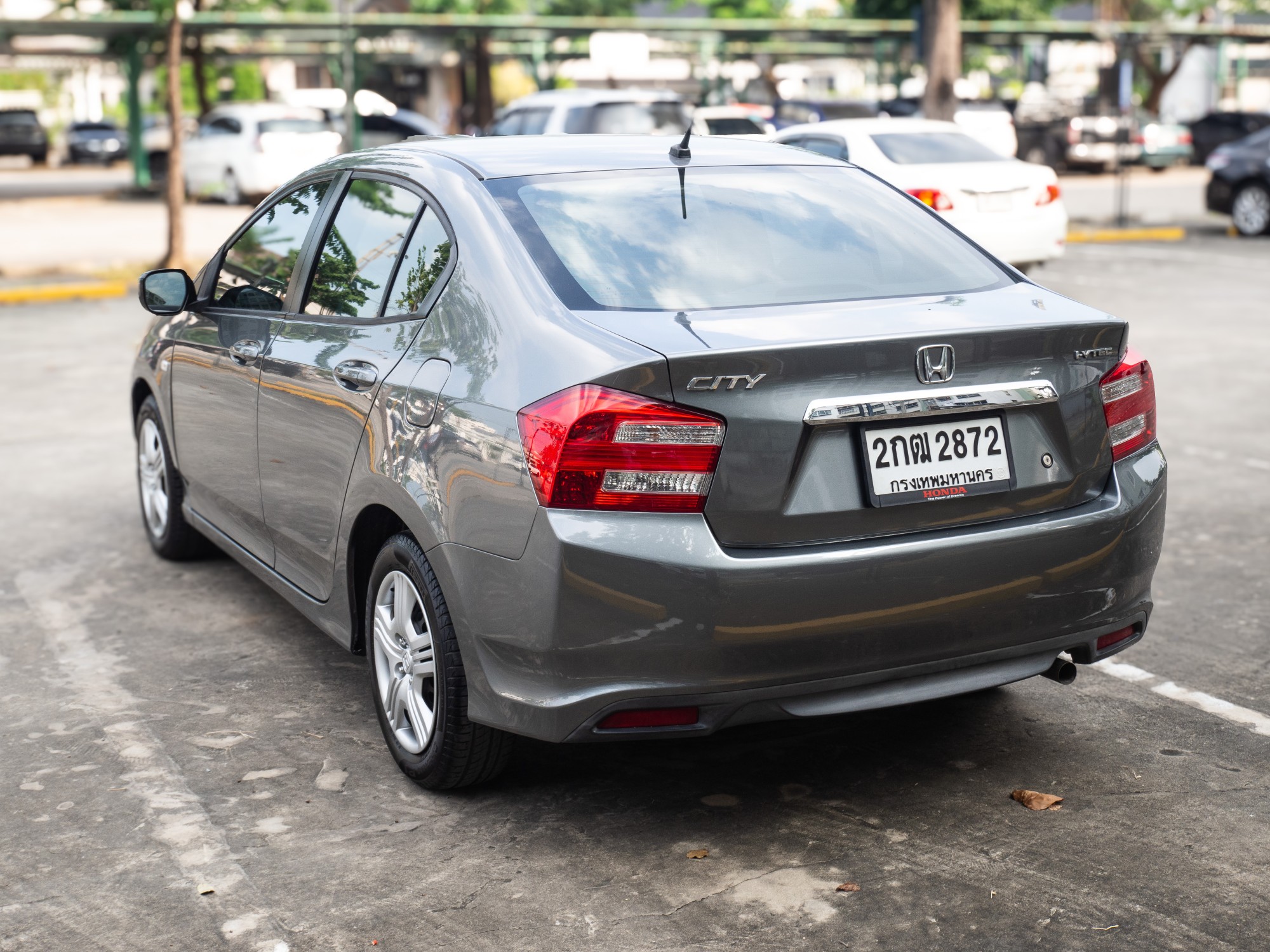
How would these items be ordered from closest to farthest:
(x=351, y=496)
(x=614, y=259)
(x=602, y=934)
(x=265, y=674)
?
(x=602, y=934) < (x=614, y=259) < (x=351, y=496) < (x=265, y=674)

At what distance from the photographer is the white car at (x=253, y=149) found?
26.2 meters

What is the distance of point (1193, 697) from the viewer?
4.39 meters

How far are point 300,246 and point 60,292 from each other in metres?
11.8

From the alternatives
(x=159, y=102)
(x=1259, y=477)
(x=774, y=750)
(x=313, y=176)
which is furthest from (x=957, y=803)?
(x=159, y=102)

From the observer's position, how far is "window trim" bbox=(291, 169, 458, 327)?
3.77m

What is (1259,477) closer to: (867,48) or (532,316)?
(532,316)

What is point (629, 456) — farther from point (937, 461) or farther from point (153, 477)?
point (153, 477)

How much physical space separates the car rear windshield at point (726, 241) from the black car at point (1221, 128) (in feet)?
126

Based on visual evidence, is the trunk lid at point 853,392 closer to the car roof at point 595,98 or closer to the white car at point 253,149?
the car roof at point 595,98

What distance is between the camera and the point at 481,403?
11.1ft

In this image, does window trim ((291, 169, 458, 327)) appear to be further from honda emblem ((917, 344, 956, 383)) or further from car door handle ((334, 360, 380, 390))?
honda emblem ((917, 344, 956, 383))

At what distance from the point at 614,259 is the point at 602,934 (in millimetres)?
1587

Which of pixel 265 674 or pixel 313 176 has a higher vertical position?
pixel 313 176

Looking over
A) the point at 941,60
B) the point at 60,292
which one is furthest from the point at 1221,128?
the point at 60,292
